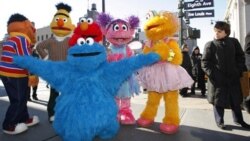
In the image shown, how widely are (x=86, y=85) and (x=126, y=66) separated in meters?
0.55

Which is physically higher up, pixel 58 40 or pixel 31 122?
pixel 58 40

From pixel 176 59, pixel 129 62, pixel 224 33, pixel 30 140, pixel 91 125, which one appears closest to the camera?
pixel 91 125

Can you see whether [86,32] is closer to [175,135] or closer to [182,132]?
[175,135]

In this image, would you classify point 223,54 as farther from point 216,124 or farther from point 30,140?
point 30,140

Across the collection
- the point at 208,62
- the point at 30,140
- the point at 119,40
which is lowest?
the point at 30,140

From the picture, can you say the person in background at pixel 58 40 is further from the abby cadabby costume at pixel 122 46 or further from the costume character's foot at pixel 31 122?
the abby cadabby costume at pixel 122 46

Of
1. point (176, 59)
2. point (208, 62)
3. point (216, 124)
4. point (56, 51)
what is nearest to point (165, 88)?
point (176, 59)

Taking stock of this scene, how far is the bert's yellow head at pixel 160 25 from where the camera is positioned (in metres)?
4.79

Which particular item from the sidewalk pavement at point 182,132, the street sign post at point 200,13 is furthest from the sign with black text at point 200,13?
the sidewalk pavement at point 182,132

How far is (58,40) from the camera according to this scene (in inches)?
219

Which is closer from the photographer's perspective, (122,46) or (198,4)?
(122,46)

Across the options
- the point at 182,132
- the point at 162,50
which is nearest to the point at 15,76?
the point at 162,50

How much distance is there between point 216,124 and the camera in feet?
17.4

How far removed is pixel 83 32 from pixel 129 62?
710mm
